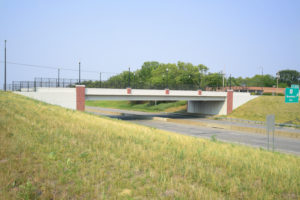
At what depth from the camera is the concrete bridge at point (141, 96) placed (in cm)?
2970

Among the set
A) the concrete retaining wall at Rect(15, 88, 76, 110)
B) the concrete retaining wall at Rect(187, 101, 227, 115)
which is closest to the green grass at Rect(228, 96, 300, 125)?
the concrete retaining wall at Rect(187, 101, 227, 115)

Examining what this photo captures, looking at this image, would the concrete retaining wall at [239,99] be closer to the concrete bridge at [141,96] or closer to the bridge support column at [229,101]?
the concrete bridge at [141,96]

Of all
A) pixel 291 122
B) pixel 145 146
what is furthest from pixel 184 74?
pixel 145 146

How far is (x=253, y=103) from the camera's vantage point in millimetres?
49156

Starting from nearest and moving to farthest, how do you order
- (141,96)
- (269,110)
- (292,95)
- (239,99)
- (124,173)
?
1. (124,173)
2. (292,95)
3. (141,96)
4. (269,110)
5. (239,99)

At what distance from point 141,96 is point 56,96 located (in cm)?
1257

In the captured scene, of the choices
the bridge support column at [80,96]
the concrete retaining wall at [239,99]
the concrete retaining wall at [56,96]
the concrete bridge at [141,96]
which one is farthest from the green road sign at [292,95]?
the concrete retaining wall at [56,96]

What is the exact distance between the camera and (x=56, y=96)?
29.4 metres

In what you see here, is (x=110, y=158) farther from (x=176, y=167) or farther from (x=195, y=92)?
(x=195, y=92)

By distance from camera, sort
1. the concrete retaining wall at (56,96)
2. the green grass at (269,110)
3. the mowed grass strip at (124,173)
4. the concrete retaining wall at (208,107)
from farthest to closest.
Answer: the concrete retaining wall at (208,107)
the green grass at (269,110)
the concrete retaining wall at (56,96)
the mowed grass strip at (124,173)

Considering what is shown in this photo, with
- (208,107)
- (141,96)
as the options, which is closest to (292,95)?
(141,96)

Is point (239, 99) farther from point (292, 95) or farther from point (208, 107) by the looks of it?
point (292, 95)

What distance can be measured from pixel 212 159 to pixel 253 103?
45.1 meters

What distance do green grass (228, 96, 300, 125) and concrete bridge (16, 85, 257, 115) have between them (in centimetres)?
196
